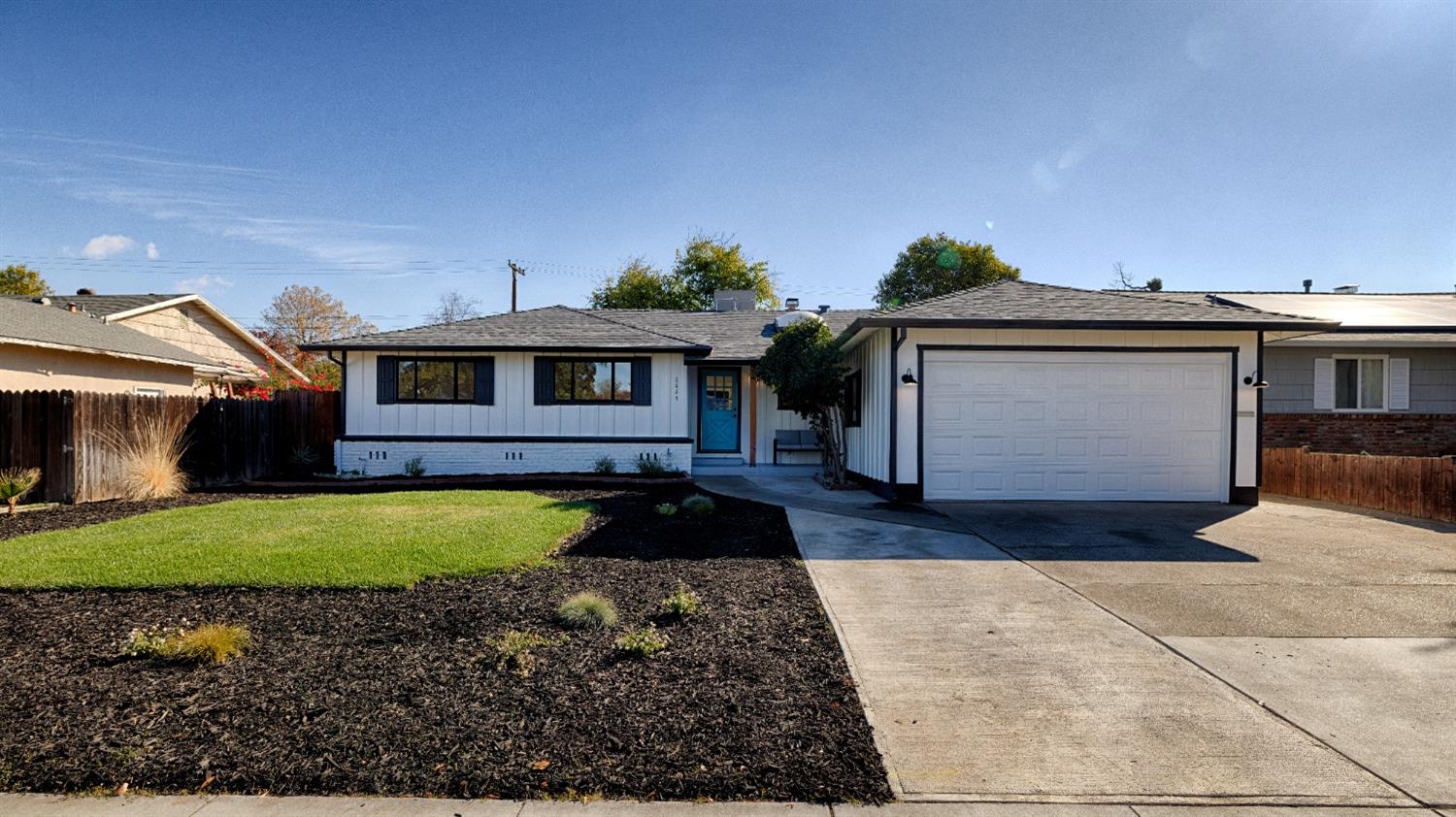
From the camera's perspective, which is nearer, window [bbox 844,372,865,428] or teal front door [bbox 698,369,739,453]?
window [bbox 844,372,865,428]

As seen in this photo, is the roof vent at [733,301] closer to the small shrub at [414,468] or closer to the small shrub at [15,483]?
the small shrub at [414,468]

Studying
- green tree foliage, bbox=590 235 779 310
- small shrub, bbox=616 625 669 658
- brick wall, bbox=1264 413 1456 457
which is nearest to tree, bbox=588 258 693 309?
green tree foliage, bbox=590 235 779 310

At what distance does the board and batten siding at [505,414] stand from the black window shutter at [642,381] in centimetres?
11

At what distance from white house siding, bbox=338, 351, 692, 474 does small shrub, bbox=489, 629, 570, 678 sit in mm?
10081

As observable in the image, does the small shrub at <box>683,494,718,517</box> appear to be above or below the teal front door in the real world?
below

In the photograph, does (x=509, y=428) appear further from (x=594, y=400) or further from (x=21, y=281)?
(x=21, y=281)

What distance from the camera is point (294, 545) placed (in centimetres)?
683

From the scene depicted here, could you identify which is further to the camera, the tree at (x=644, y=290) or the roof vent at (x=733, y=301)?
the tree at (x=644, y=290)

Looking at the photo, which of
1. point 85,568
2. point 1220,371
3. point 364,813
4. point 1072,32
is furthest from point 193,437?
point 1220,371

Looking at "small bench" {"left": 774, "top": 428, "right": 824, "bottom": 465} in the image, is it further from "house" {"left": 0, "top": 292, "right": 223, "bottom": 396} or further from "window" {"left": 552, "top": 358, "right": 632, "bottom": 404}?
"house" {"left": 0, "top": 292, "right": 223, "bottom": 396}

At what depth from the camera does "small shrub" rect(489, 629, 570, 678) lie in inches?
155

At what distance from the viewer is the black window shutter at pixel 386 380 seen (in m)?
14.6

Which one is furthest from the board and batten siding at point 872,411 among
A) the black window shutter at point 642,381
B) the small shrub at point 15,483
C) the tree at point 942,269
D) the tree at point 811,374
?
the tree at point 942,269

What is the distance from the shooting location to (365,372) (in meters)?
14.6
